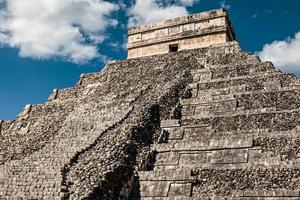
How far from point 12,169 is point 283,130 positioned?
22.4ft

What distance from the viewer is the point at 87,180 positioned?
973cm

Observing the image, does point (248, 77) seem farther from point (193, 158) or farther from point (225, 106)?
point (193, 158)

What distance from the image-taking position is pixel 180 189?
9750 mm

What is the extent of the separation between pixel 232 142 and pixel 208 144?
59 centimetres

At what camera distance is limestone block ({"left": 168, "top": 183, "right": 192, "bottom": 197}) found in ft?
31.6

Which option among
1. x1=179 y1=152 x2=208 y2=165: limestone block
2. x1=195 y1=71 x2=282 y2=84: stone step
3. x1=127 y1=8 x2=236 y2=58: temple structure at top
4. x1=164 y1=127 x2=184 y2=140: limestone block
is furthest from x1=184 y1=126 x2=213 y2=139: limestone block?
x1=127 y1=8 x2=236 y2=58: temple structure at top

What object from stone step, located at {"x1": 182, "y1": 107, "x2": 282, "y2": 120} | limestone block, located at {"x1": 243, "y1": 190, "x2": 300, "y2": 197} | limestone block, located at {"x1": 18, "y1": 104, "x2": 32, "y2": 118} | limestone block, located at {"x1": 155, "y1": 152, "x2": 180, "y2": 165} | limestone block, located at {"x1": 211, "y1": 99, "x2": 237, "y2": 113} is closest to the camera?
limestone block, located at {"x1": 243, "y1": 190, "x2": 300, "y2": 197}

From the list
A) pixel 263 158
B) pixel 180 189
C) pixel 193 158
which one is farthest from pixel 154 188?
pixel 263 158

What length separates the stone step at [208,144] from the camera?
10.5 m

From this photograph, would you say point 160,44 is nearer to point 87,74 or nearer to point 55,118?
point 87,74

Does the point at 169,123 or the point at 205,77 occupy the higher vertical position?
the point at 205,77

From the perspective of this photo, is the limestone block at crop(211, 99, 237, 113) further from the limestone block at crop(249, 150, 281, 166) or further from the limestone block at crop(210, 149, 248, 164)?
the limestone block at crop(249, 150, 281, 166)

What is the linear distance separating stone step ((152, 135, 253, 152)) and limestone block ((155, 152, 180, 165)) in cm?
12

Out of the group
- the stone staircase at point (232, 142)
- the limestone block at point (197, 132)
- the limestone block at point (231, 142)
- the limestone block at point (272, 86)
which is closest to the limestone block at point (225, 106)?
the stone staircase at point (232, 142)
